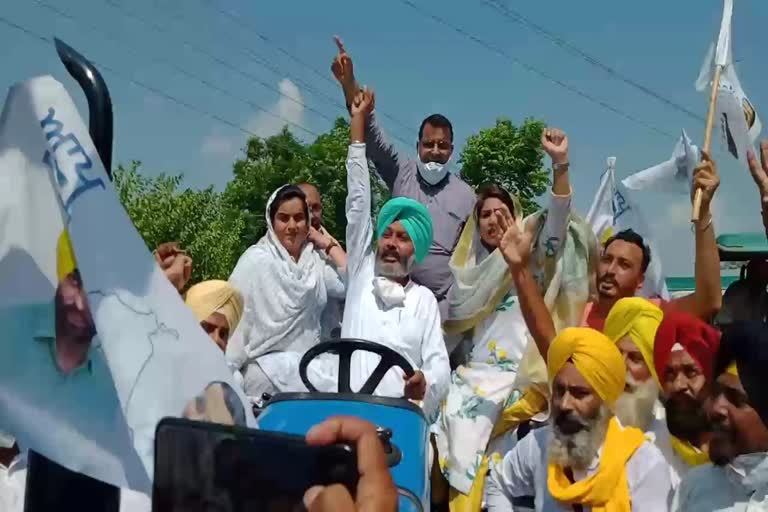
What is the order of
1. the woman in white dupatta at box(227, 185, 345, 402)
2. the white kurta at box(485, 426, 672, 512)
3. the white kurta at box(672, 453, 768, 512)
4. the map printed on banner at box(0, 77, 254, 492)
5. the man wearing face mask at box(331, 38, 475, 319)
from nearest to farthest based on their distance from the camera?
the map printed on banner at box(0, 77, 254, 492) → the white kurta at box(672, 453, 768, 512) → the white kurta at box(485, 426, 672, 512) → the woman in white dupatta at box(227, 185, 345, 402) → the man wearing face mask at box(331, 38, 475, 319)

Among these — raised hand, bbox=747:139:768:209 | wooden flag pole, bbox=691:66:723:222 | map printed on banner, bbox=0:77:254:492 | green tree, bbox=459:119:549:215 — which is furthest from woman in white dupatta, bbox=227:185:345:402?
green tree, bbox=459:119:549:215

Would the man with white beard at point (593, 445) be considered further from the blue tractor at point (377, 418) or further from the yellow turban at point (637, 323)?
the blue tractor at point (377, 418)

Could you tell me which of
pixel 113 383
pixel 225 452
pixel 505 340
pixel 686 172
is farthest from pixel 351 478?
pixel 686 172

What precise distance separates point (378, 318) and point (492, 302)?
587 mm

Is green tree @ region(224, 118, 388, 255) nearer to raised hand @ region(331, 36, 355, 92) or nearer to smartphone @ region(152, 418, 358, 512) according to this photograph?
raised hand @ region(331, 36, 355, 92)

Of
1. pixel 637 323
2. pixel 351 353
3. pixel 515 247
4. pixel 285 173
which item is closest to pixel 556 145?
pixel 515 247

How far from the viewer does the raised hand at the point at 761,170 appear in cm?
443

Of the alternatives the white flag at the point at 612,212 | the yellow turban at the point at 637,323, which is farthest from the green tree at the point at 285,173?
the yellow turban at the point at 637,323

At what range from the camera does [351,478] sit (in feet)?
5.74

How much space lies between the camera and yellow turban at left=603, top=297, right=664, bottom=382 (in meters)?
3.87

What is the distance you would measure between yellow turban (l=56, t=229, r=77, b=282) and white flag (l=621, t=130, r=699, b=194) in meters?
3.98

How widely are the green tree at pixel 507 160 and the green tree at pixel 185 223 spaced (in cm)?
752

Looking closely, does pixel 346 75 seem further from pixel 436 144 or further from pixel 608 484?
pixel 608 484

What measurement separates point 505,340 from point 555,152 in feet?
3.13
